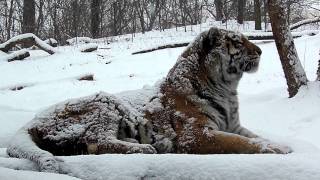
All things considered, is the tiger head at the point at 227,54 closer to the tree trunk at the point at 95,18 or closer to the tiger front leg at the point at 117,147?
the tiger front leg at the point at 117,147

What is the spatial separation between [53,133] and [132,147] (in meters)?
0.73

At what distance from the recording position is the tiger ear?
495cm

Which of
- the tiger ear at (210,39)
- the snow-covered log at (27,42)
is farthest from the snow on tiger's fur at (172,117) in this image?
the snow-covered log at (27,42)

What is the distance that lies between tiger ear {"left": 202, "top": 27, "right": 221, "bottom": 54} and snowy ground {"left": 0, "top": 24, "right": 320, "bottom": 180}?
1104 millimetres

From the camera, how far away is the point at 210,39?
16.3ft

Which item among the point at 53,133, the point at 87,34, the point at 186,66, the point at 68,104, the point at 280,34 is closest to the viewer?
the point at 53,133

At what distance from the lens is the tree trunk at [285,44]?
726 cm

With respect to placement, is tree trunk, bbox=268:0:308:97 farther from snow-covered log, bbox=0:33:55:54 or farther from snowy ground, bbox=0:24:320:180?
snow-covered log, bbox=0:33:55:54

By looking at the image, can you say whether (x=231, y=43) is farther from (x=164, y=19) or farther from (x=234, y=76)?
(x=164, y=19)

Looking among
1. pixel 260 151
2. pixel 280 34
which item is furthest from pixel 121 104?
pixel 280 34

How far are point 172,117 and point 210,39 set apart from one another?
1.01m

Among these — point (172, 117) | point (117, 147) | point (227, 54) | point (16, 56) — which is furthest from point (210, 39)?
point (16, 56)

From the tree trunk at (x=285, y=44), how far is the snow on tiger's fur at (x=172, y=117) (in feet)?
7.71

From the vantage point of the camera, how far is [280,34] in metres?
7.33
